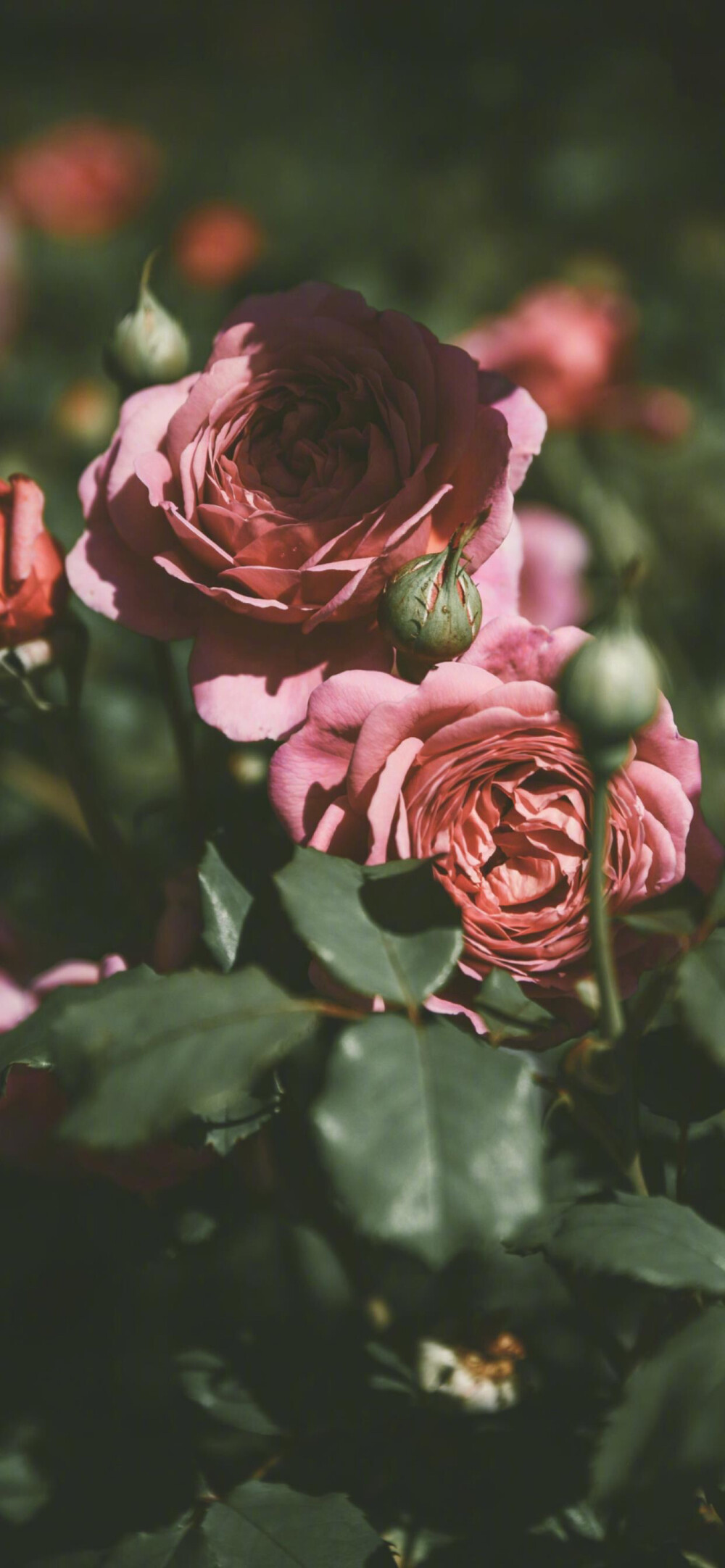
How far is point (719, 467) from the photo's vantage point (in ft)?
4.72

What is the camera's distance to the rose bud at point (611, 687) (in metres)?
0.35

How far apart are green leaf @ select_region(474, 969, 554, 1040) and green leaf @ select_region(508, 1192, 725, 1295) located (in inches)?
2.4

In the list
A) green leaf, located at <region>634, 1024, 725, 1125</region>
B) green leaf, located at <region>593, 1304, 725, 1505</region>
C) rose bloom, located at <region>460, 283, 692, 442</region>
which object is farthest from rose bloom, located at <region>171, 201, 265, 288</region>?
green leaf, located at <region>593, 1304, 725, 1505</region>

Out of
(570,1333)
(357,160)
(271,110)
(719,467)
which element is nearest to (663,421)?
(719,467)

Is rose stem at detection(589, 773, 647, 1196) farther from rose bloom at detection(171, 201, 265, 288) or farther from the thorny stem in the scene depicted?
rose bloom at detection(171, 201, 265, 288)

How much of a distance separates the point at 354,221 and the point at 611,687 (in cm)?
220

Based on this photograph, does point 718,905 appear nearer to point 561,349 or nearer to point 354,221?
Result: point 561,349

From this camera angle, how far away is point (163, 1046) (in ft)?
1.15

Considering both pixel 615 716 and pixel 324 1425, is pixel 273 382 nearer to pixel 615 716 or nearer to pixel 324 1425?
pixel 615 716

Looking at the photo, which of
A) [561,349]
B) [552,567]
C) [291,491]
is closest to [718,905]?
[291,491]

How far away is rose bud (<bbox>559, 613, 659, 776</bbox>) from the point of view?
1.13 ft

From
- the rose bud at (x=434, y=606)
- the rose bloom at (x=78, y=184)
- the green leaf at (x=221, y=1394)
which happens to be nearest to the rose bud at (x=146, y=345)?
the rose bud at (x=434, y=606)

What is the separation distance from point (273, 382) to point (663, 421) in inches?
32.1

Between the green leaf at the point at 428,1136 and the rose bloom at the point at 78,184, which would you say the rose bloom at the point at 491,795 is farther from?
the rose bloom at the point at 78,184
